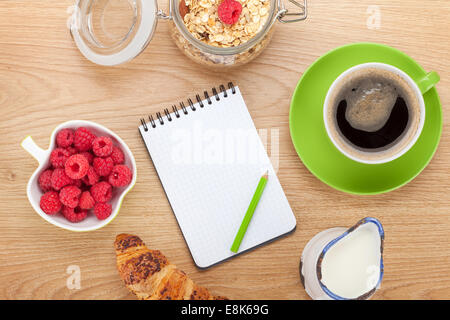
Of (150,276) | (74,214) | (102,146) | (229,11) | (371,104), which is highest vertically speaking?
(229,11)

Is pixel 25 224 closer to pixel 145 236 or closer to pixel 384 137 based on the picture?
pixel 145 236

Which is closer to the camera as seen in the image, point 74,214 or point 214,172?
point 74,214

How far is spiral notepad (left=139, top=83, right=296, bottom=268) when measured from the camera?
37.2 inches

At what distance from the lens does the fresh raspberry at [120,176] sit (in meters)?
0.84

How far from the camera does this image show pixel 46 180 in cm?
84

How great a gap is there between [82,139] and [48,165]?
9cm

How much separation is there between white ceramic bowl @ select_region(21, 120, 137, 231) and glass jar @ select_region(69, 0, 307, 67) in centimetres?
15

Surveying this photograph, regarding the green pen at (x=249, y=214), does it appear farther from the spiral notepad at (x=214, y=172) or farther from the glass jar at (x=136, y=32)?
the glass jar at (x=136, y=32)

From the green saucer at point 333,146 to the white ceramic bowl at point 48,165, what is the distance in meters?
0.35

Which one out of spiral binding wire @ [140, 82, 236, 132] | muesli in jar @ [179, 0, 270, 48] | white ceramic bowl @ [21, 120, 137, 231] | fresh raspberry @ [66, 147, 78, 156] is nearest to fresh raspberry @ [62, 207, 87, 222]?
white ceramic bowl @ [21, 120, 137, 231]

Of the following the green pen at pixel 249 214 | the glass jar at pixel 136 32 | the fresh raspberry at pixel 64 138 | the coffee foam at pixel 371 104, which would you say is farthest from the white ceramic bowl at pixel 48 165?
the coffee foam at pixel 371 104

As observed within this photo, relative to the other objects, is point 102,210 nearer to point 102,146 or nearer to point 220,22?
point 102,146

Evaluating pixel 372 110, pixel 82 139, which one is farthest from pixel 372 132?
pixel 82 139
